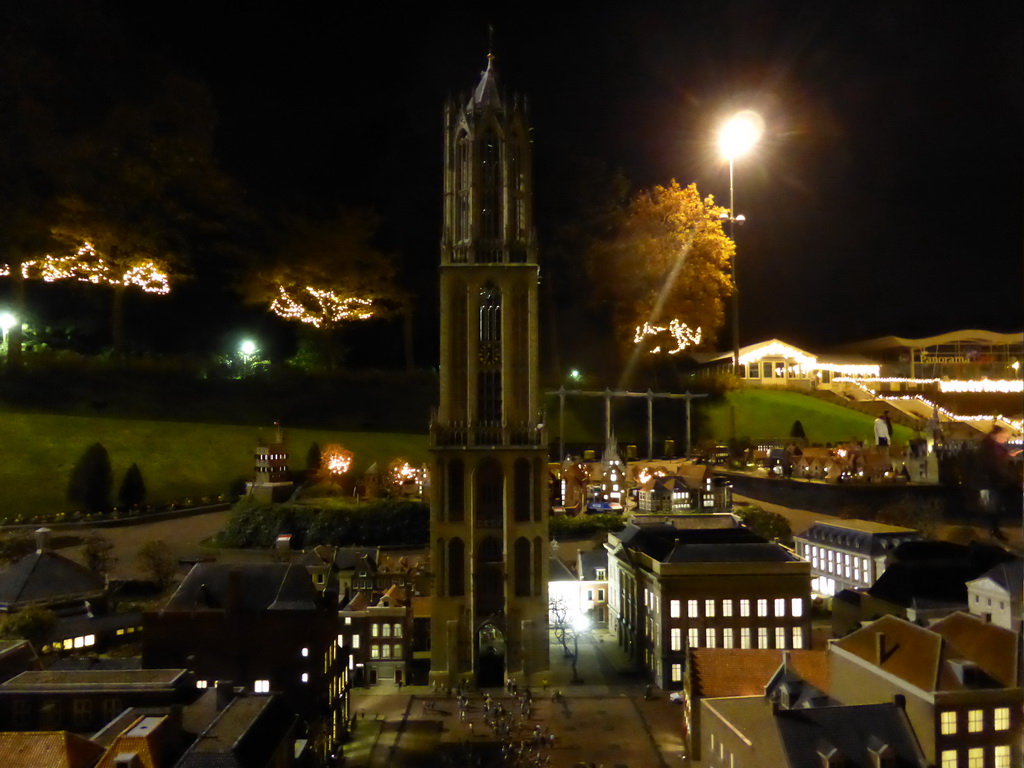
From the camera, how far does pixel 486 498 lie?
18.8 meters

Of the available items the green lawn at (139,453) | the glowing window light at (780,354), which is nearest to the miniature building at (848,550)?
the glowing window light at (780,354)

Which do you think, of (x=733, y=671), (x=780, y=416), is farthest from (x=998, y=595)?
(x=780, y=416)

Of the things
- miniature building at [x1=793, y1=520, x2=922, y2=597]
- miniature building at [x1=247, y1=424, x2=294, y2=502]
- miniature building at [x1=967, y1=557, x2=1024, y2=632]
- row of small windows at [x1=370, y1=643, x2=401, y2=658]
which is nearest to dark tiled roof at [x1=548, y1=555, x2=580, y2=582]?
row of small windows at [x1=370, y1=643, x2=401, y2=658]

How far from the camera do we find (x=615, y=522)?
992 inches

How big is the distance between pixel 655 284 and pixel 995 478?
19.4m

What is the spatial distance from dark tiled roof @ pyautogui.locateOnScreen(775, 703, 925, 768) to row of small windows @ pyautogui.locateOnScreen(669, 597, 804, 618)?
309 inches

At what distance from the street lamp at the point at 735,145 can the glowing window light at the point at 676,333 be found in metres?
1.58

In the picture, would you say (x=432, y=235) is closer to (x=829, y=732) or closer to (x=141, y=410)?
(x=141, y=410)

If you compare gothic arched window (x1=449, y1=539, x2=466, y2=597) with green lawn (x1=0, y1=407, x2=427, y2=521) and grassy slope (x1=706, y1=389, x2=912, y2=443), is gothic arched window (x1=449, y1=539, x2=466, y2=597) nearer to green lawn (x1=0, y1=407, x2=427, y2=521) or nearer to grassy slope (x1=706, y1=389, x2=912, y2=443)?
green lawn (x1=0, y1=407, x2=427, y2=521)

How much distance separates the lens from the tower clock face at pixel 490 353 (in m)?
19.3

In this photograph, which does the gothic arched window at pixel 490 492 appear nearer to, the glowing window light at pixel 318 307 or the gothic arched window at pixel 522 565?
the gothic arched window at pixel 522 565

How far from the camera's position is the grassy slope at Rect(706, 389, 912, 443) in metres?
23.8

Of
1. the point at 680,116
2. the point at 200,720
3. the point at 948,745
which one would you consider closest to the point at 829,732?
the point at 948,745

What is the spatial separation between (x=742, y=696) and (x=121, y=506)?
16570 mm
